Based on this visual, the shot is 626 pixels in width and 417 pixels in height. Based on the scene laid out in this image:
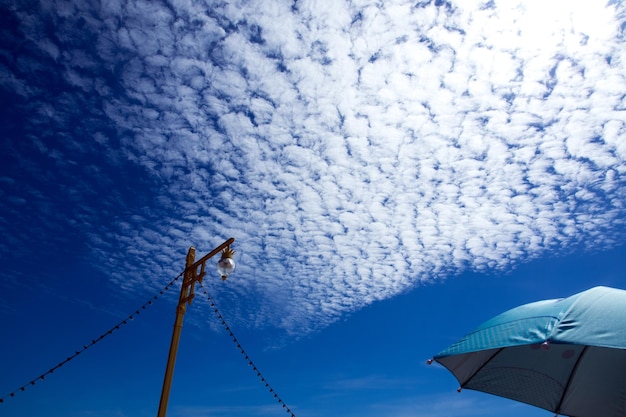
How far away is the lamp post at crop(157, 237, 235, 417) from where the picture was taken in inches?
310

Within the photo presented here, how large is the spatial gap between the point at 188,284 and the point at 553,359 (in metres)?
6.93

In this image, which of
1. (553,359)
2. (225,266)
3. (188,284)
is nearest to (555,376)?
(553,359)

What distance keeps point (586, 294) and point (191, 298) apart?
7151 mm

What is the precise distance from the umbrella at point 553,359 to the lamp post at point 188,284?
5.16 metres

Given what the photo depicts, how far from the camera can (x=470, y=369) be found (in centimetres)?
516

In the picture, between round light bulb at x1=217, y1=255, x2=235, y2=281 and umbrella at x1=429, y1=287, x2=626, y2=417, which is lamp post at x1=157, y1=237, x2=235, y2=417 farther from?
umbrella at x1=429, y1=287, x2=626, y2=417

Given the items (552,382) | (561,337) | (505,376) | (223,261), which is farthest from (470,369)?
(223,261)

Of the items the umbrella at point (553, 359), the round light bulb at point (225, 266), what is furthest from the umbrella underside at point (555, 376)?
the round light bulb at point (225, 266)

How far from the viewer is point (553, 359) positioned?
4.98 metres

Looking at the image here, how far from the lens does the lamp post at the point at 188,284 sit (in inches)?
310

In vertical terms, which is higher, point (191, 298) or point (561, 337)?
point (191, 298)

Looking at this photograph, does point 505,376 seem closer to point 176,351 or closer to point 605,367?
point 605,367

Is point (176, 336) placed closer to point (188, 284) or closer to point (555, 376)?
point (188, 284)

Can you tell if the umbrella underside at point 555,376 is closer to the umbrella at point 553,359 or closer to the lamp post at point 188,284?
the umbrella at point 553,359
